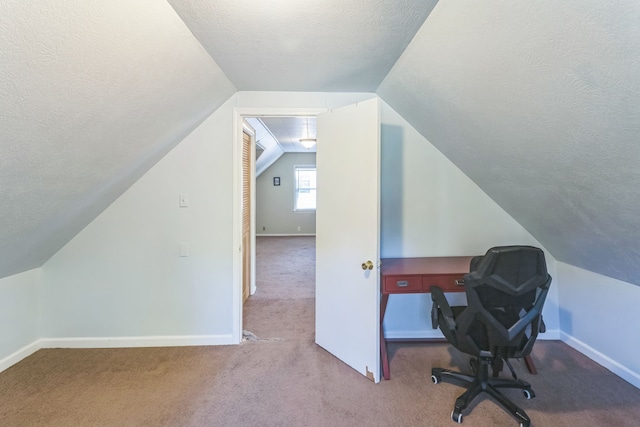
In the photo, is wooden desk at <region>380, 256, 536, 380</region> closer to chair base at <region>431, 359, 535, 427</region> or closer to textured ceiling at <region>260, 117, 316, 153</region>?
chair base at <region>431, 359, 535, 427</region>

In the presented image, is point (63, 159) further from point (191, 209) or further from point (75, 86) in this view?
point (191, 209)

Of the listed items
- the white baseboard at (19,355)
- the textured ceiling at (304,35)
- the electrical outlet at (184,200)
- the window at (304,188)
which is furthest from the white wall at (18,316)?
the window at (304,188)

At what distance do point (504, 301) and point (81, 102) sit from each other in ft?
7.76

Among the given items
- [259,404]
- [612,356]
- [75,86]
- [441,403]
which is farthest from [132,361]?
[612,356]

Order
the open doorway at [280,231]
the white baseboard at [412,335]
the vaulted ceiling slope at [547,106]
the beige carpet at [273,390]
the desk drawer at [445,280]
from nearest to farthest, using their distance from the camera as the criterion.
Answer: the vaulted ceiling slope at [547,106] < the beige carpet at [273,390] < the desk drawer at [445,280] < the white baseboard at [412,335] < the open doorway at [280,231]

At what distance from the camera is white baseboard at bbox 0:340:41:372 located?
2242mm

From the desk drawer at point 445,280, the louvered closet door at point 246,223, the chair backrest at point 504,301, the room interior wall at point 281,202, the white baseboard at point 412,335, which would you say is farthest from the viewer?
the room interior wall at point 281,202

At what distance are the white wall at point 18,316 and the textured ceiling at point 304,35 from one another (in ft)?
7.52

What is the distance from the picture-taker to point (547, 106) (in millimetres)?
1308

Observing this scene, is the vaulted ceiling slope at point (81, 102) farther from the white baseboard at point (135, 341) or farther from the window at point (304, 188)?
the window at point (304, 188)

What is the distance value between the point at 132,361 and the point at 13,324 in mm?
945

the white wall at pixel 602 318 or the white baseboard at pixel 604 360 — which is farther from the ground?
the white wall at pixel 602 318

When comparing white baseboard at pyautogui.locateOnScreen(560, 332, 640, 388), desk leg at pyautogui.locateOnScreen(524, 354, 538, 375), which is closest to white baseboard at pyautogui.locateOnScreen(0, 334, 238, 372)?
desk leg at pyautogui.locateOnScreen(524, 354, 538, 375)

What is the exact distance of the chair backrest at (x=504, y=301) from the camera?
1646mm
